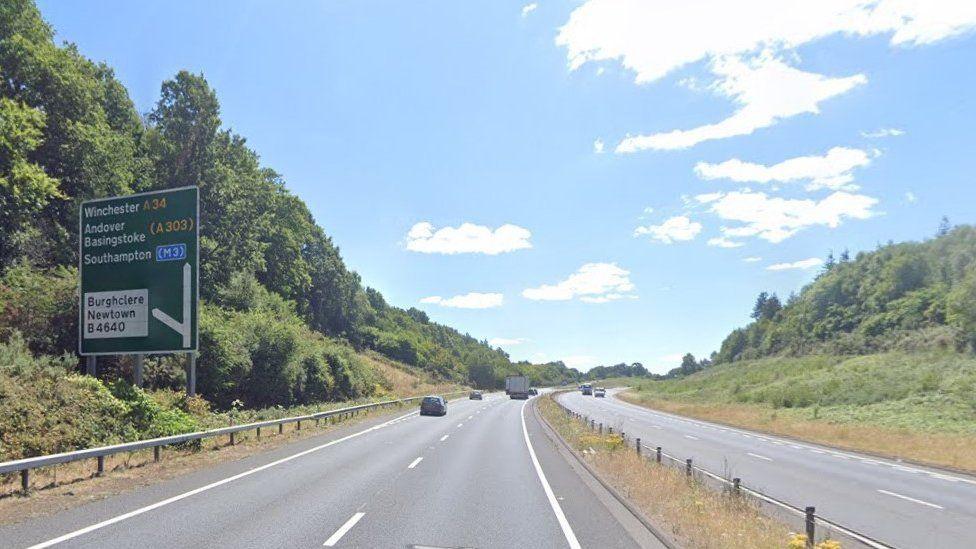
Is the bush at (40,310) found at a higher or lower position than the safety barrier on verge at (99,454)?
higher

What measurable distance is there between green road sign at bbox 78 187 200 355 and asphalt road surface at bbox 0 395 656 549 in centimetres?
503

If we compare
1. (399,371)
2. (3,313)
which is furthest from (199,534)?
(399,371)

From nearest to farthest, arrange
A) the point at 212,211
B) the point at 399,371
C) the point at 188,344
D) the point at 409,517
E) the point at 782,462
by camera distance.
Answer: the point at 409,517 < the point at 188,344 < the point at 782,462 < the point at 212,211 < the point at 399,371

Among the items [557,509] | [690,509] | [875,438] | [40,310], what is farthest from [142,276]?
[875,438]

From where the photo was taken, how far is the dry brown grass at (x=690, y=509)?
8.77m

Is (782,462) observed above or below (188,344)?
below

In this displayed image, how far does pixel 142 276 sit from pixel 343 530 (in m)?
13.9

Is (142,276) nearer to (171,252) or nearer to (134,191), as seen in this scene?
(171,252)

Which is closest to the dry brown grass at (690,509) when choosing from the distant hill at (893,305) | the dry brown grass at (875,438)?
the dry brown grass at (875,438)

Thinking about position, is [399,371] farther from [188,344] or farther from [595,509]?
[595,509]

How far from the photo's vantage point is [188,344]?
1938 centimetres

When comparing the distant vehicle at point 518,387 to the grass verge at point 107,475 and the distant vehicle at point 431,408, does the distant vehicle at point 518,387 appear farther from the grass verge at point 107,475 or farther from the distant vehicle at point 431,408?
the grass verge at point 107,475

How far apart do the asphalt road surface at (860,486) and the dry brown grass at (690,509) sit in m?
2.30

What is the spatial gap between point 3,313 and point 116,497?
52.5 ft
